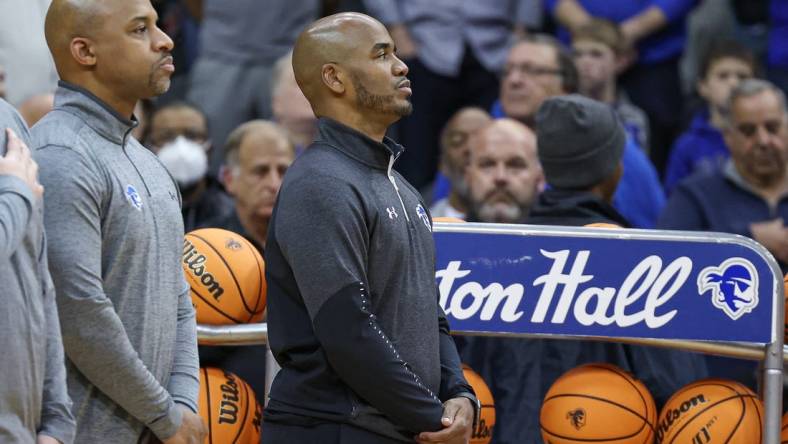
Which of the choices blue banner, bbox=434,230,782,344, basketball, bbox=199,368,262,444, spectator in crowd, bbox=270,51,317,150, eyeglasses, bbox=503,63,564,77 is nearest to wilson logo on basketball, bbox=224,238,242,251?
basketball, bbox=199,368,262,444

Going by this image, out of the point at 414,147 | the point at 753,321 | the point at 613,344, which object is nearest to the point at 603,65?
the point at 414,147

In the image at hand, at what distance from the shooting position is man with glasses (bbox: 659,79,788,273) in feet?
22.2

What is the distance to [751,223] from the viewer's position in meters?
6.71

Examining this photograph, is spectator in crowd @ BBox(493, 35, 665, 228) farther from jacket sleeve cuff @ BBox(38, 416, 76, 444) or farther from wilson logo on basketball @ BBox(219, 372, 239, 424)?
jacket sleeve cuff @ BBox(38, 416, 76, 444)

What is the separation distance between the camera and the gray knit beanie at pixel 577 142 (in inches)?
214

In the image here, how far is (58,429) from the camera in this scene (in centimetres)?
321

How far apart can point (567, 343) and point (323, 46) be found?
1.83m

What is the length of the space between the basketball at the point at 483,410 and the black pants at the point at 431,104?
13.6 feet

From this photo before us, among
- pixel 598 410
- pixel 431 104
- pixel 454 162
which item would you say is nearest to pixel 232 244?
pixel 598 410

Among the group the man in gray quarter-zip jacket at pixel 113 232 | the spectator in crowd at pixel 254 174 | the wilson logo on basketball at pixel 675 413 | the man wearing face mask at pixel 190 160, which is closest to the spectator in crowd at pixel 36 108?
the man wearing face mask at pixel 190 160

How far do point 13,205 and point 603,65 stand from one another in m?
5.74

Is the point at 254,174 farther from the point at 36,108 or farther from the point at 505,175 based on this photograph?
the point at 505,175

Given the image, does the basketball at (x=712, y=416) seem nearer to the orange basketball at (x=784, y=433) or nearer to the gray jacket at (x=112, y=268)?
the orange basketball at (x=784, y=433)

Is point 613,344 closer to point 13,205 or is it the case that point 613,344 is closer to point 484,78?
point 13,205
